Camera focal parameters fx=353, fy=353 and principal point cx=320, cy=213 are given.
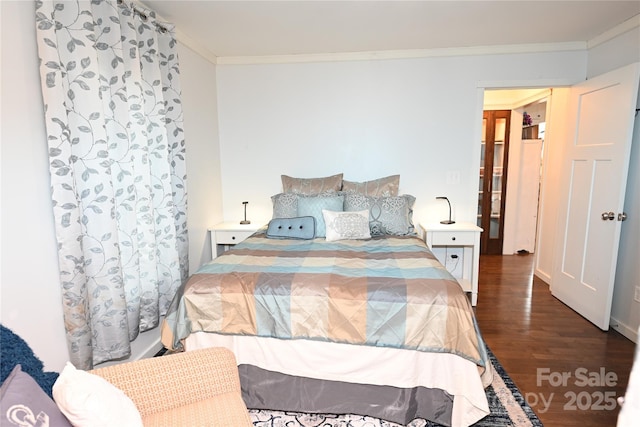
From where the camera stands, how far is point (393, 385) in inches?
70.8

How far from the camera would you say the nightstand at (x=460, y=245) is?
10.5 ft

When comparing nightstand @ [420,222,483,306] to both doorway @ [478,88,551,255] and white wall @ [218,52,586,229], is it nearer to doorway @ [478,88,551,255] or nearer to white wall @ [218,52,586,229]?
white wall @ [218,52,586,229]

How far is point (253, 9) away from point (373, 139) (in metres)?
1.66

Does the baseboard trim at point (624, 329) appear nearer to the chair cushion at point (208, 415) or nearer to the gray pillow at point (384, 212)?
the gray pillow at point (384, 212)

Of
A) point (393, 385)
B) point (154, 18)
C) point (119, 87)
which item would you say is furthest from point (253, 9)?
point (393, 385)

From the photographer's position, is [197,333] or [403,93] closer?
[197,333]

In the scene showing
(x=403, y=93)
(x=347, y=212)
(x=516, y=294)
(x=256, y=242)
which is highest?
(x=403, y=93)

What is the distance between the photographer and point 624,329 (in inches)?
104

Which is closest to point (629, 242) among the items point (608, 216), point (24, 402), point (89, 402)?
point (608, 216)

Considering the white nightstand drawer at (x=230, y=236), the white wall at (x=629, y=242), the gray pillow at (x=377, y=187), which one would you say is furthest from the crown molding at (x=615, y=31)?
the white nightstand drawer at (x=230, y=236)

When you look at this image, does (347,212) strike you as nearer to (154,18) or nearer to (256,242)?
(256,242)

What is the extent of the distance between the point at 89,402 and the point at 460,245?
3.10 metres

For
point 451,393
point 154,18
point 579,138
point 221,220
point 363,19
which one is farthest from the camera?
point 221,220

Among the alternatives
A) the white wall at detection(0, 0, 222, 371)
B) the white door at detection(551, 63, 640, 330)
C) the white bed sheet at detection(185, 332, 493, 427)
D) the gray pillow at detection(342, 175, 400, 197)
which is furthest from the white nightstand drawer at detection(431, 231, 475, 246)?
the white wall at detection(0, 0, 222, 371)
